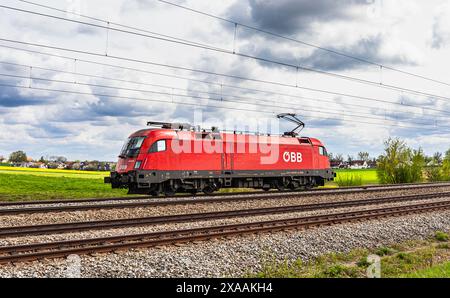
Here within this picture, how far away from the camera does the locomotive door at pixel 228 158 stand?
24.5 meters

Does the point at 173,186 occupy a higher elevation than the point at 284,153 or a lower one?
lower

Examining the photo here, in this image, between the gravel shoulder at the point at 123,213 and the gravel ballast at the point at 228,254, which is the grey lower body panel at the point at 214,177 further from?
the gravel ballast at the point at 228,254

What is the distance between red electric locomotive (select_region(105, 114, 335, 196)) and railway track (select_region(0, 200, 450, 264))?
8.87 m

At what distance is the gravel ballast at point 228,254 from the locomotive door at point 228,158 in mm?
10471

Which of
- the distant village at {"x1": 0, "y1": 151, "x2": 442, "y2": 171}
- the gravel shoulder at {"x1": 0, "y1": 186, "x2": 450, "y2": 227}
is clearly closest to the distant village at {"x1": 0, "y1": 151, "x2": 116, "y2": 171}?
the distant village at {"x1": 0, "y1": 151, "x2": 442, "y2": 171}

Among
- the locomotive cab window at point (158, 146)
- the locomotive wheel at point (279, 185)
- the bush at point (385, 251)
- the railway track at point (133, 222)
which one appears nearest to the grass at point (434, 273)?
the bush at point (385, 251)

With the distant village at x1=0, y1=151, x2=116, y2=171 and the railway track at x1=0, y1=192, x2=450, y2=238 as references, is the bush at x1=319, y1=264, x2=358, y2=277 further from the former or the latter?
the distant village at x1=0, y1=151, x2=116, y2=171

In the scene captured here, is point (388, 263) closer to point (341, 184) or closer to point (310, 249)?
point (310, 249)
